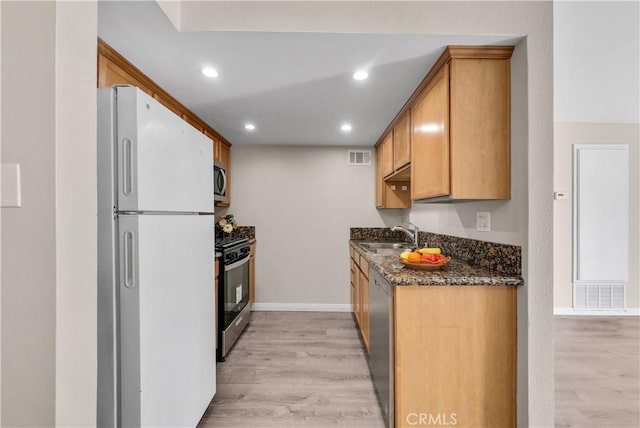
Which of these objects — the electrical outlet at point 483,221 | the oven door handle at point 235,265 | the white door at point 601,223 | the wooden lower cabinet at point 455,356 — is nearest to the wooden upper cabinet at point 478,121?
the electrical outlet at point 483,221

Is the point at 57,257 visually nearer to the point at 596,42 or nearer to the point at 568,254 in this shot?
the point at 596,42

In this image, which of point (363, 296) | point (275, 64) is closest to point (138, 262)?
point (275, 64)

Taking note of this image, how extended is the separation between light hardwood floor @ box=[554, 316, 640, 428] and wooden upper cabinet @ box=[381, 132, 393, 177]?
2.20 meters

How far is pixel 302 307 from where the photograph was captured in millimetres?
3807

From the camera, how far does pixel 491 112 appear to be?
1554mm

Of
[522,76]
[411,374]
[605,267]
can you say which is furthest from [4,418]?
[605,267]

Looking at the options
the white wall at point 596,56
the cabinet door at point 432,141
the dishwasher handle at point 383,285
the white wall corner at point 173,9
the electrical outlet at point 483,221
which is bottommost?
the dishwasher handle at point 383,285

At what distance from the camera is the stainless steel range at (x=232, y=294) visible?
8.14 feet

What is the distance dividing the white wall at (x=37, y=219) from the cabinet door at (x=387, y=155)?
2563 mm

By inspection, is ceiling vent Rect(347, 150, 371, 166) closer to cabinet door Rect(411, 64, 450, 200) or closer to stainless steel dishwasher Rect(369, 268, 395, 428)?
cabinet door Rect(411, 64, 450, 200)

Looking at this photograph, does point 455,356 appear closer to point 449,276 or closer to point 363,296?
point 449,276

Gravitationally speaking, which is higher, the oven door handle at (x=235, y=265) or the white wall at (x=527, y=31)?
the white wall at (x=527, y=31)

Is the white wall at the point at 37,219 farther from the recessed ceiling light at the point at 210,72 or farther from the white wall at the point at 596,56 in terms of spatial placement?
the white wall at the point at 596,56

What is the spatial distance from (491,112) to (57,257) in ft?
6.40
